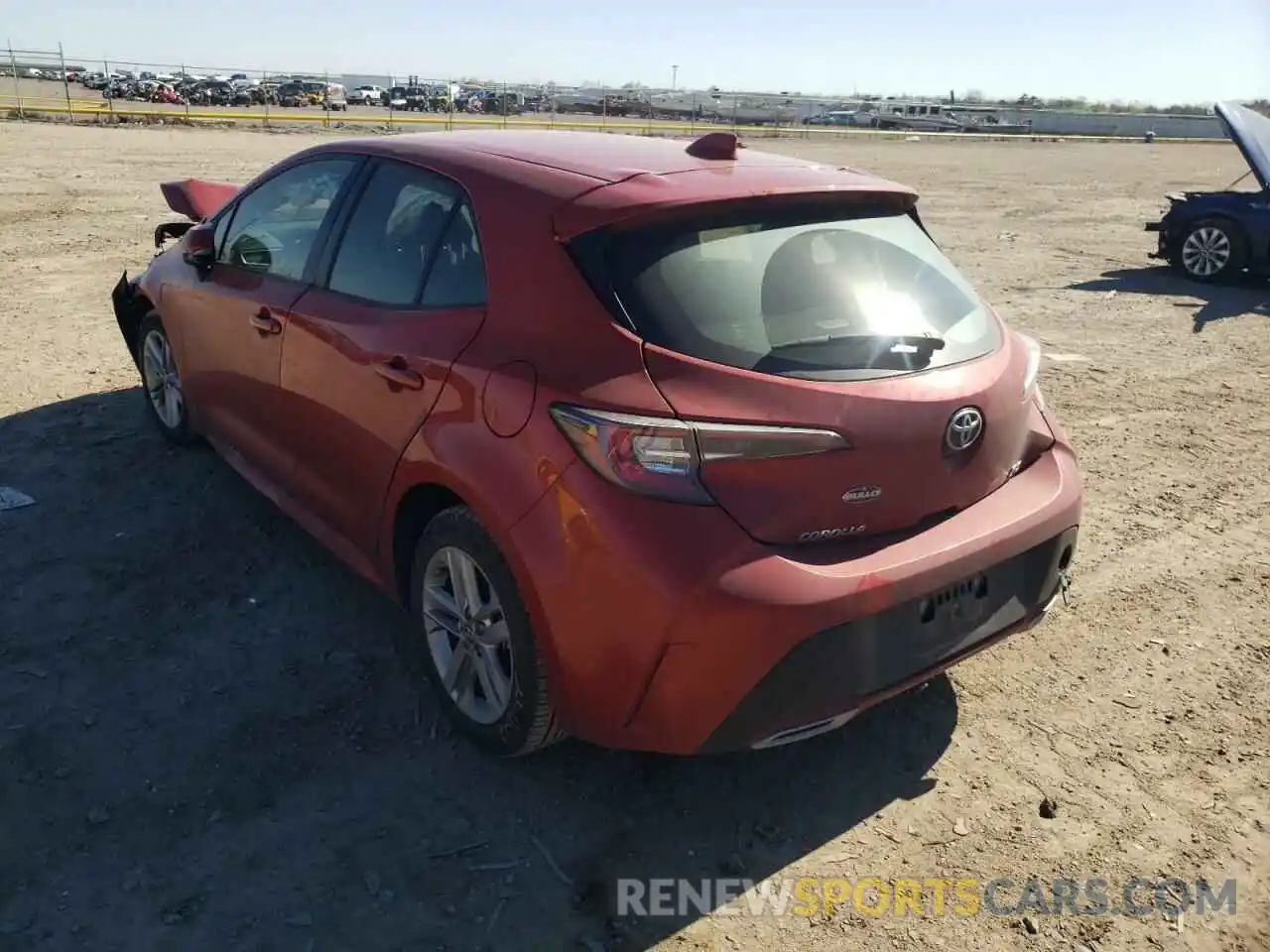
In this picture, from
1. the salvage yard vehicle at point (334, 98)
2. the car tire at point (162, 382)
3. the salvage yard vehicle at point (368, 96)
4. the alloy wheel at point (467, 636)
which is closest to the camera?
the alloy wheel at point (467, 636)

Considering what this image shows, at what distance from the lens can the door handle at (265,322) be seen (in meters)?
3.87

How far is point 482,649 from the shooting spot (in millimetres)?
3035

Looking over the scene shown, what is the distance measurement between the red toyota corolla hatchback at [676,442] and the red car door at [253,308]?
1.49ft

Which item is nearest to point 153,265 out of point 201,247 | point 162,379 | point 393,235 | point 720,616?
point 162,379

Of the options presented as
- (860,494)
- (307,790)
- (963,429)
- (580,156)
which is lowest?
(307,790)

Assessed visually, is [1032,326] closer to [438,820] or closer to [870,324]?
[870,324]

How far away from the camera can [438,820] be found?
2869mm

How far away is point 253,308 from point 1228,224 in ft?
35.7

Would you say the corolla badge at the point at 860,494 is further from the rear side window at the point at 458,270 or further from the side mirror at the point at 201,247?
the side mirror at the point at 201,247

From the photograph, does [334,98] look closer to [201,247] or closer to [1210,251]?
[1210,251]

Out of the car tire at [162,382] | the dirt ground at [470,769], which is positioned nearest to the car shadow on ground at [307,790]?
the dirt ground at [470,769]

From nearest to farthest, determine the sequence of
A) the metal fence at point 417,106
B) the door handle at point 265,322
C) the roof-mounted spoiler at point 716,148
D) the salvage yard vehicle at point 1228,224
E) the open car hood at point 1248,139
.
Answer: the roof-mounted spoiler at point 716,148
the door handle at point 265,322
the open car hood at point 1248,139
the salvage yard vehicle at point 1228,224
the metal fence at point 417,106

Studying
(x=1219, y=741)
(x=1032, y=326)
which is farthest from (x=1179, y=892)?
(x=1032, y=326)

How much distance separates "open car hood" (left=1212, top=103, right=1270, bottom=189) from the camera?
10.4m
